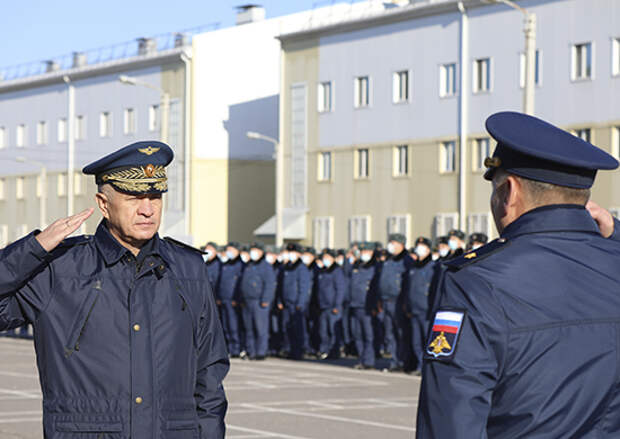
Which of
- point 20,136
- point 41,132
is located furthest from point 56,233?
point 20,136

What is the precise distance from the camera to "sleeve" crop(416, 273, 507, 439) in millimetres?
3084

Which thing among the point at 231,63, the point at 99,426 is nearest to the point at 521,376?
the point at 99,426

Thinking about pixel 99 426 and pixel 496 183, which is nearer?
pixel 496 183

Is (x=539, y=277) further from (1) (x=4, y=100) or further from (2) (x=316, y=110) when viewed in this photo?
(1) (x=4, y=100)

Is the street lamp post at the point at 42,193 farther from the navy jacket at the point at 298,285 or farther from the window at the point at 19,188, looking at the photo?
the navy jacket at the point at 298,285

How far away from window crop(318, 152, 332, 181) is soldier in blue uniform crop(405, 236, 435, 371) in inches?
1093

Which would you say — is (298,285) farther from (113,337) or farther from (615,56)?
(113,337)

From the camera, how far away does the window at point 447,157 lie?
4191 cm

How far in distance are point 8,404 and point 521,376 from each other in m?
11.9

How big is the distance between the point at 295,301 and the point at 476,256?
20.3 m

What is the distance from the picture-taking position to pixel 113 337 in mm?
4684

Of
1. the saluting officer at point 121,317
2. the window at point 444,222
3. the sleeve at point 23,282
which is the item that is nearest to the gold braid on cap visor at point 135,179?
the saluting officer at point 121,317

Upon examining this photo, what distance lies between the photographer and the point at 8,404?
1432 cm

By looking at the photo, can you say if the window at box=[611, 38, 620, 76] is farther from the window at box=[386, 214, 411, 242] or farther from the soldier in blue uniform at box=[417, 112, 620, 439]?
the soldier in blue uniform at box=[417, 112, 620, 439]
